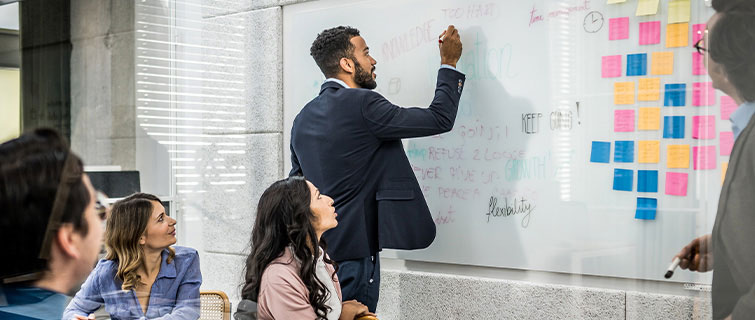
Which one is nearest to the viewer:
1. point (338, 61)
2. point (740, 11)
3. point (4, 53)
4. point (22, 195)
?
point (22, 195)

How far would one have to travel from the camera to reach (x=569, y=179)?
3.26m

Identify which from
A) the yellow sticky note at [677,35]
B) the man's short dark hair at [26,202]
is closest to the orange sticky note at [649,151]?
the yellow sticky note at [677,35]

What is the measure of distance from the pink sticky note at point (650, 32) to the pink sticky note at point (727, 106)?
1.14ft

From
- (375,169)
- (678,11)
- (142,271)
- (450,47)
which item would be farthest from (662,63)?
(142,271)

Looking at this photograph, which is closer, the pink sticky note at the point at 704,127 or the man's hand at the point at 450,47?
the pink sticky note at the point at 704,127

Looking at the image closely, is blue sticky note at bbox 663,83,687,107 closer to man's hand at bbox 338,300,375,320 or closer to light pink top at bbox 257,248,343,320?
man's hand at bbox 338,300,375,320

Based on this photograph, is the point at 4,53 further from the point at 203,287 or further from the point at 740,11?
the point at 740,11

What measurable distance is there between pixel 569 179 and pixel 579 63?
468 mm

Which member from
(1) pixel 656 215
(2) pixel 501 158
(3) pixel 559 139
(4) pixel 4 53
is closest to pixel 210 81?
(4) pixel 4 53

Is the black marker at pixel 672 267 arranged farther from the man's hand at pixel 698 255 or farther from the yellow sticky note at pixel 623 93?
the yellow sticky note at pixel 623 93

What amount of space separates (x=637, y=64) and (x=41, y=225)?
228cm

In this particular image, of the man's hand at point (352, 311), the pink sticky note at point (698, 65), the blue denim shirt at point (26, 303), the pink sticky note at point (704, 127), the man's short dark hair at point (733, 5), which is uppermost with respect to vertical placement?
the man's short dark hair at point (733, 5)

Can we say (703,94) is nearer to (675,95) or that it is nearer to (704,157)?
→ (675,95)

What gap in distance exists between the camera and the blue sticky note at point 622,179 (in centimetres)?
311
